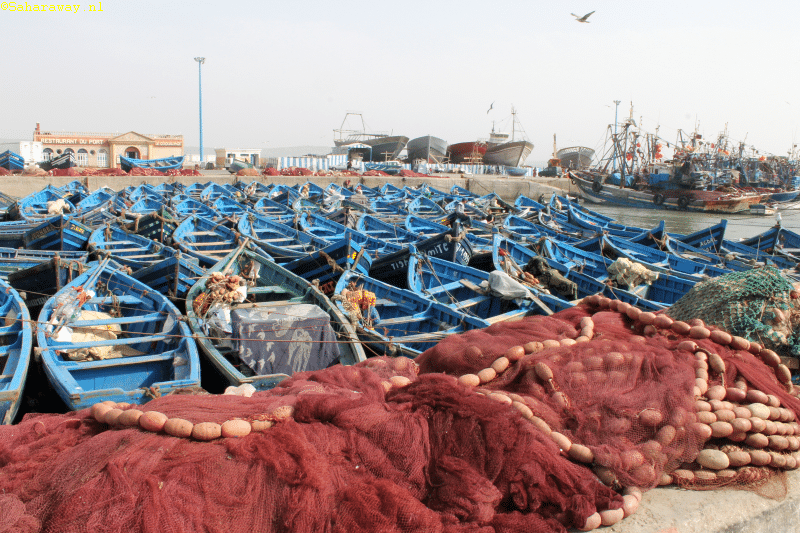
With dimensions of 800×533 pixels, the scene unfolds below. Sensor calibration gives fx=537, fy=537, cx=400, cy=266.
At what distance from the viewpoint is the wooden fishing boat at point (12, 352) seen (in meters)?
5.31

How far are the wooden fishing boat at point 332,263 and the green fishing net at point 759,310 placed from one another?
6616mm

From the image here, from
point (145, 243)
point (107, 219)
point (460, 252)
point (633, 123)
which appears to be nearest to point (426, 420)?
point (460, 252)

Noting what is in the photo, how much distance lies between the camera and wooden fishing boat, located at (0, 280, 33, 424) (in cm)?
531

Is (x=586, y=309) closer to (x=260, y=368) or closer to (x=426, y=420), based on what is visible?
(x=426, y=420)

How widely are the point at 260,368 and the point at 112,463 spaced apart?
14.1 feet

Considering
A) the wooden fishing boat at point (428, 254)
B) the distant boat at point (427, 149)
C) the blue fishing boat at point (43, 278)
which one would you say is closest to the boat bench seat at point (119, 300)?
the blue fishing boat at point (43, 278)

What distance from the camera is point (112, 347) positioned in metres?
7.16

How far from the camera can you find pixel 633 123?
4800 centimetres

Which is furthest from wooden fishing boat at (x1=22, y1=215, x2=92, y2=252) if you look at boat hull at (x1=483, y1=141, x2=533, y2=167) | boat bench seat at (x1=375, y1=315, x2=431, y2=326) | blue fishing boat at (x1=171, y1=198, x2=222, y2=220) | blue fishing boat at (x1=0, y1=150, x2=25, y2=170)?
boat hull at (x1=483, y1=141, x2=533, y2=167)

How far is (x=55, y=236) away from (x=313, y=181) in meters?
23.8

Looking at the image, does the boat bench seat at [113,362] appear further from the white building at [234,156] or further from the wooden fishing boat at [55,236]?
the white building at [234,156]

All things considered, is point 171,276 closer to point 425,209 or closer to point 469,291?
point 469,291

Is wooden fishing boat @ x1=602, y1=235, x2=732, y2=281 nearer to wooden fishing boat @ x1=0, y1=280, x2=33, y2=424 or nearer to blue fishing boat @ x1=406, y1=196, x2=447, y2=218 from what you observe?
blue fishing boat @ x1=406, y1=196, x2=447, y2=218

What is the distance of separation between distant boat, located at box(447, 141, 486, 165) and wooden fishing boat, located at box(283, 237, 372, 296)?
177 feet
